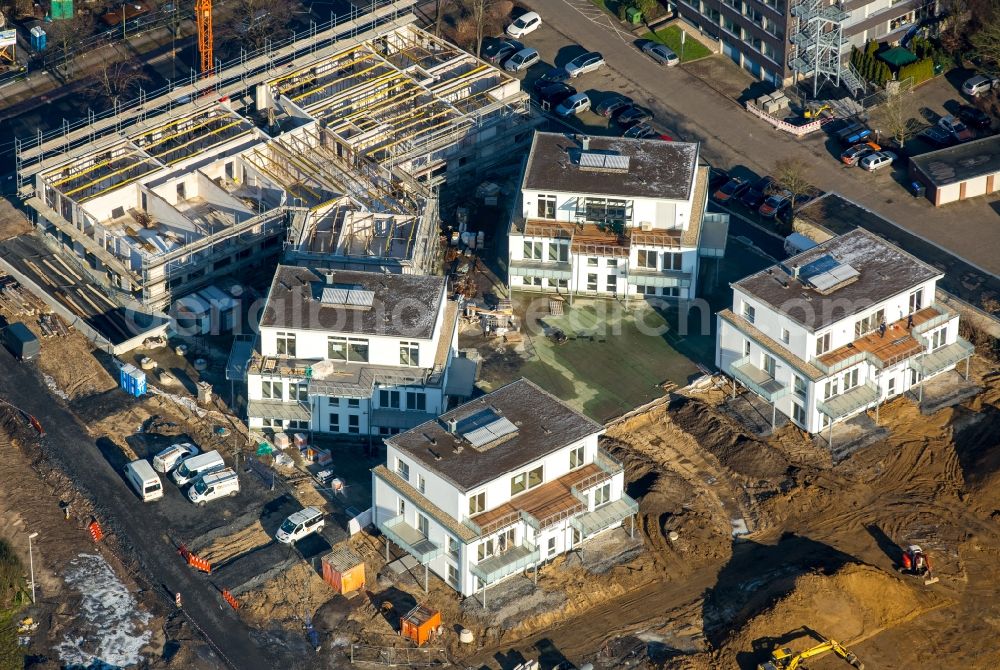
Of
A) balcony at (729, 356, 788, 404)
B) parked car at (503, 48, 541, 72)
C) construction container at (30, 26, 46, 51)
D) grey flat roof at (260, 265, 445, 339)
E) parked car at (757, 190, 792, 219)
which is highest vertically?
construction container at (30, 26, 46, 51)

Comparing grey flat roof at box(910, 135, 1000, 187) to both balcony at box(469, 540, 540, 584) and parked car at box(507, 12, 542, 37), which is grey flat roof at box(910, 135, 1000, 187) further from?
balcony at box(469, 540, 540, 584)

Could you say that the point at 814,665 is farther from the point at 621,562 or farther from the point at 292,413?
the point at 292,413

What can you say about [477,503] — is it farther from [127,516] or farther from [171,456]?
[127,516]

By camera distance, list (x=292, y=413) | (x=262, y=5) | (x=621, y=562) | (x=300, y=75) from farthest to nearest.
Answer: (x=262, y=5) → (x=300, y=75) → (x=292, y=413) → (x=621, y=562)

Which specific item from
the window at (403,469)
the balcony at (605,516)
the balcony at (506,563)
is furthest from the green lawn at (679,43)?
the balcony at (506,563)

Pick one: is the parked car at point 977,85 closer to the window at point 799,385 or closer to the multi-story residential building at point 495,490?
the window at point 799,385

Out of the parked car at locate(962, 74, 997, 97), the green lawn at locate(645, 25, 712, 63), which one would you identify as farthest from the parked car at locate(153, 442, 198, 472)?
the parked car at locate(962, 74, 997, 97)

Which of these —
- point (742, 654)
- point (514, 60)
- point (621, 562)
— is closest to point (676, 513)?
point (621, 562)
